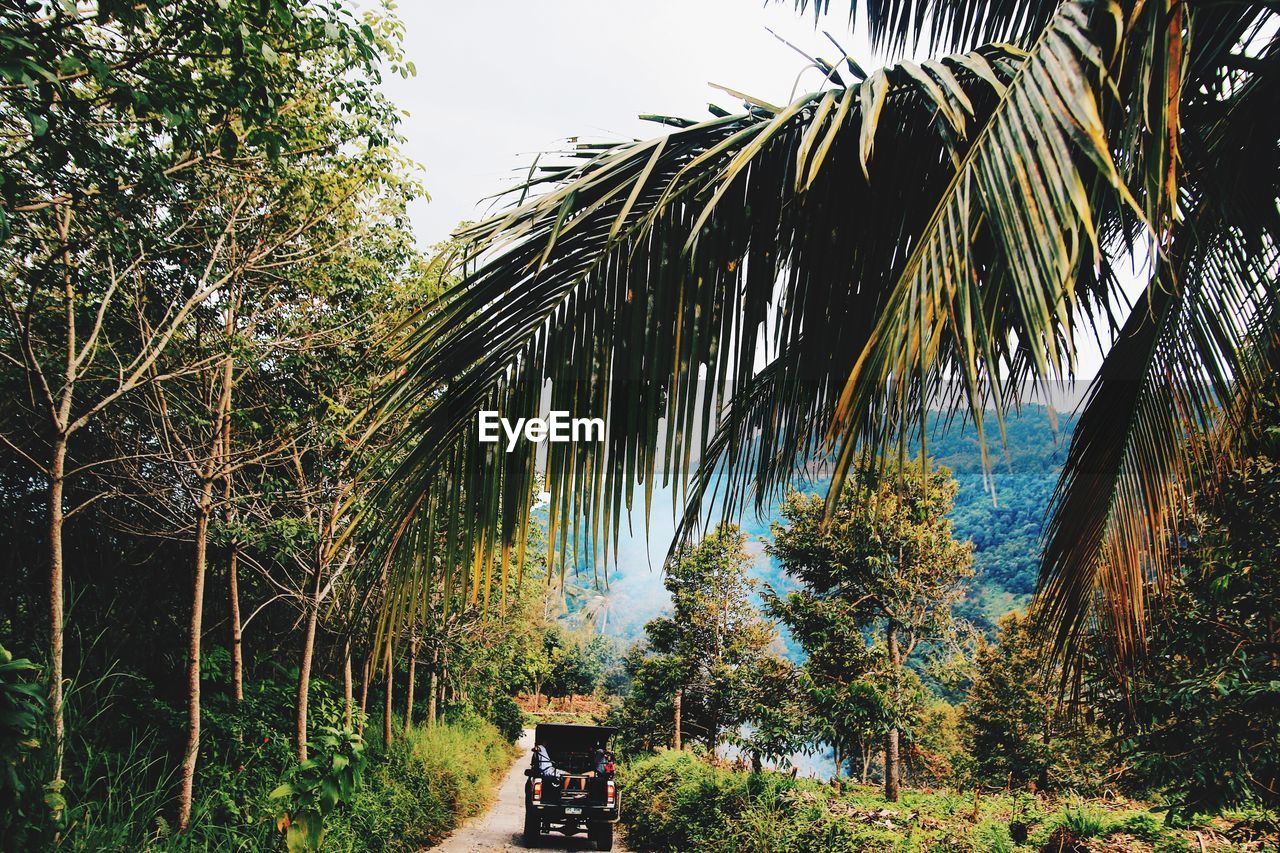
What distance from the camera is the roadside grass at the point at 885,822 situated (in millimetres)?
6410

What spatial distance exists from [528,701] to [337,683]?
3159cm

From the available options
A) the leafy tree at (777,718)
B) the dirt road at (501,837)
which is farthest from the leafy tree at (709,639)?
the dirt road at (501,837)

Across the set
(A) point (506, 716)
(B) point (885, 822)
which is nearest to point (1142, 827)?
(B) point (885, 822)

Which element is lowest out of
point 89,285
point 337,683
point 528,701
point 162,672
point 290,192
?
point 528,701

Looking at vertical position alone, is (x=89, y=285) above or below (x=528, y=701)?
above

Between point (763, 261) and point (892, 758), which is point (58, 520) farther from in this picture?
point (892, 758)

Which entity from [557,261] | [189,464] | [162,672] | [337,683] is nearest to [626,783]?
[337,683]

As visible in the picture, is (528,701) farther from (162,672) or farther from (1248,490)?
(1248,490)

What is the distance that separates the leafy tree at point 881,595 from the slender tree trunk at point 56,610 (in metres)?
7.96

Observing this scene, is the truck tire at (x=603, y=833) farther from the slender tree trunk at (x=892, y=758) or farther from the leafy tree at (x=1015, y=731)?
the leafy tree at (x=1015, y=731)

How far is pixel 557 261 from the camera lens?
1643 millimetres

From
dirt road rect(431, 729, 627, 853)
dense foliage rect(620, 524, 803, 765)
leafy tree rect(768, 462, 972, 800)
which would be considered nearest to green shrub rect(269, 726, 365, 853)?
dirt road rect(431, 729, 627, 853)

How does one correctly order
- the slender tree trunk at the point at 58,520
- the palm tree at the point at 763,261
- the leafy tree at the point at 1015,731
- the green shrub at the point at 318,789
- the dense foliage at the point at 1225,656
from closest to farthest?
1. the palm tree at the point at 763,261
2. the slender tree trunk at the point at 58,520
3. the green shrub at the point at 318,789
4. the dense foliage at the point at 1225,656
5. the leafy tree at the point at 1015,731

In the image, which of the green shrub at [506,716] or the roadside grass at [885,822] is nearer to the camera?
the roadside grass at [885,822]
